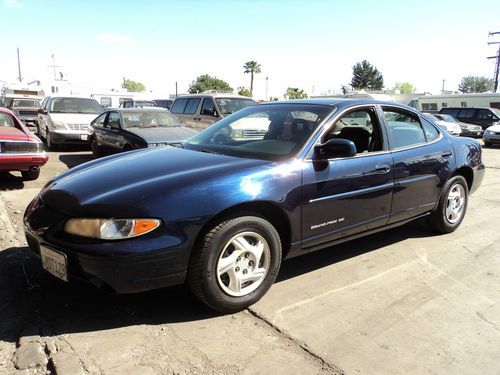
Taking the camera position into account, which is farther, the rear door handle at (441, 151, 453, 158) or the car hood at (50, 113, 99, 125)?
the car hood at (50, 113, 99, 125)

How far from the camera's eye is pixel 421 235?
5176mm

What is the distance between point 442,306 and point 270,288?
1.33 m

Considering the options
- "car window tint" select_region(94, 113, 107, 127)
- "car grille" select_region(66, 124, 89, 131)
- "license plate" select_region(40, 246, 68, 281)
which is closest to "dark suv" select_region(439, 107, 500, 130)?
"car grille" select_region(66, 124, 89, 131)

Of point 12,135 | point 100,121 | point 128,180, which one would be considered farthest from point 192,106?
point 128,180

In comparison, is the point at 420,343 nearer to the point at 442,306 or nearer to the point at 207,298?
the point at 442,306

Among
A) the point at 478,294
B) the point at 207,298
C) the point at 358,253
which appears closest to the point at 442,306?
the point at 478,294

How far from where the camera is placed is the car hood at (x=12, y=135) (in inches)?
276

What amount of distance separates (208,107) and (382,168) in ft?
26.6

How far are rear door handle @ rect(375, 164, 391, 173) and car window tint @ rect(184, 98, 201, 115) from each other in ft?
28.1

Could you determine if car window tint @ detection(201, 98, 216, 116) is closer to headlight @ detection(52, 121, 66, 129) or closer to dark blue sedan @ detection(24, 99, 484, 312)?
headlight @ detection(52, 121, 66, 129)

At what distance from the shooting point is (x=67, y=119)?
12.4 m

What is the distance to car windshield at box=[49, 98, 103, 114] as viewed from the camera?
1317cm

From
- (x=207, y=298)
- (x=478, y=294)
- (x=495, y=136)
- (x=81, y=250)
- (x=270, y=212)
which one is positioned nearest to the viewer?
(x=81, y=250)

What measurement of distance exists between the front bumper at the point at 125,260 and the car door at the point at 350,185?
1137 mm
